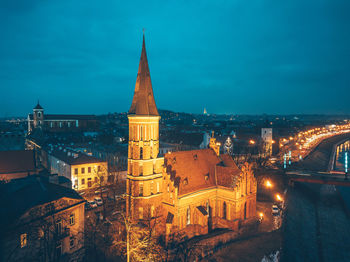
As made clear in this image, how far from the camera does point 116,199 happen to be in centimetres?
5262

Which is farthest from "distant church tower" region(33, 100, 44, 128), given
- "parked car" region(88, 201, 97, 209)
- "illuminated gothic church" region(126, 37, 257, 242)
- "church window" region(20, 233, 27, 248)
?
"church window" region(20, 233, 27, 248)

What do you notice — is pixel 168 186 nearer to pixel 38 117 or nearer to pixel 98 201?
pixel 98 201

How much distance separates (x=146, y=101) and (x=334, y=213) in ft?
177

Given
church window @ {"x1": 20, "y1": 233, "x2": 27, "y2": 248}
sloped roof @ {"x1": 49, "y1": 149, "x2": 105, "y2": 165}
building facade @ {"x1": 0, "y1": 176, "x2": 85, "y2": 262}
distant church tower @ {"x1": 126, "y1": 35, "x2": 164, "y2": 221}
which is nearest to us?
building facade @ {"x1": 0, "y1": 176, "x2": 85, "y2": 262}

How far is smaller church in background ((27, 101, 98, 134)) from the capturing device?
134875 millimetres

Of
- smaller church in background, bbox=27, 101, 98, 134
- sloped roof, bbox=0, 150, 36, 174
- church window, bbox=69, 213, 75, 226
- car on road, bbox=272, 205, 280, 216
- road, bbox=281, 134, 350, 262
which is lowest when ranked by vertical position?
road, bbox=281, 134, 350, 262

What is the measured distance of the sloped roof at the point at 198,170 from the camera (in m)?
37.5

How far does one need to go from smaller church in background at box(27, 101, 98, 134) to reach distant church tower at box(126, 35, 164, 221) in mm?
115723

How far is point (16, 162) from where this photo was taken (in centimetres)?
6238

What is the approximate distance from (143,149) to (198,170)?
10614 mm

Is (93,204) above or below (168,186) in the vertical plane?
below

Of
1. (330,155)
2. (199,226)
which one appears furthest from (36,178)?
(330,155)

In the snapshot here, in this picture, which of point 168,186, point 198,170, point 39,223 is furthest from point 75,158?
point 198,170

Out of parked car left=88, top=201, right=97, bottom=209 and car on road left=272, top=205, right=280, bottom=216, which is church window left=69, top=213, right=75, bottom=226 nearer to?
parked car left=88, top=201, right=97, bottom=209
